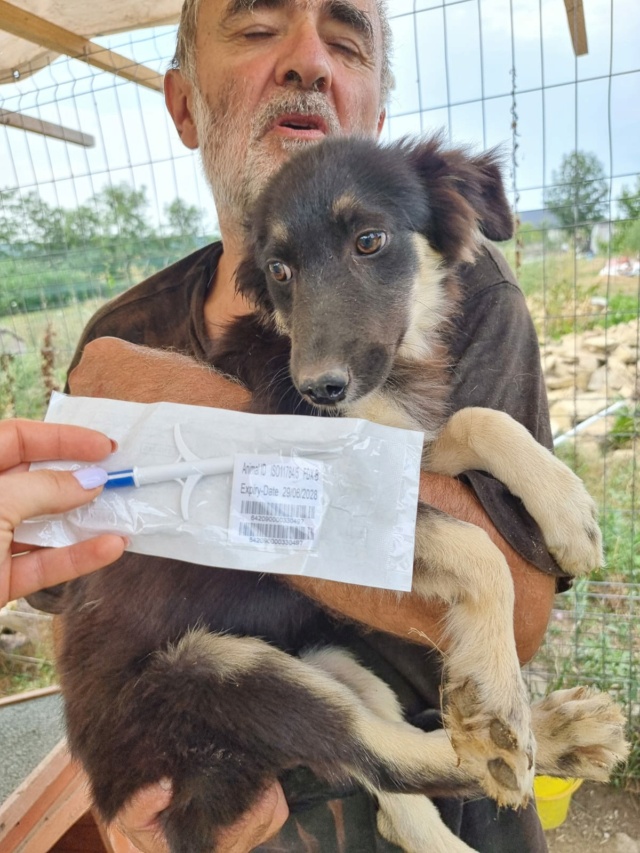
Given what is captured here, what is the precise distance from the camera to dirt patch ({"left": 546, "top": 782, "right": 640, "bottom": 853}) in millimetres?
3051

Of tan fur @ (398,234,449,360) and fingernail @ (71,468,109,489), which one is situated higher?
tan fur @ (398,234,449,360)

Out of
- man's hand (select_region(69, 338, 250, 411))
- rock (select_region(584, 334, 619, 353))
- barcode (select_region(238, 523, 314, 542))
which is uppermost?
man's hand (select_region(69, 338, 250, 411))

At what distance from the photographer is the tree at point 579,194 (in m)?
2.92

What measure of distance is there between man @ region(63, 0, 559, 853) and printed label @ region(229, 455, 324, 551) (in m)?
0.32

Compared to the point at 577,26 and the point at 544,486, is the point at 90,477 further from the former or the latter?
the point at 577,26

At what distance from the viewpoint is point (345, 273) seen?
4.85 ft

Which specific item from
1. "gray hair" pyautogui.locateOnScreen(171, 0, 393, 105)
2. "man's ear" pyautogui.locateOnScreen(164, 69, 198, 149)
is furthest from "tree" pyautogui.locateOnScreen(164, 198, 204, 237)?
"gray hair" pyautogui.locateOnScreen(171, 0, 393, 105)

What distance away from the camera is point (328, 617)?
→ 5.45 ft

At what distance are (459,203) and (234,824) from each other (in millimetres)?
1662

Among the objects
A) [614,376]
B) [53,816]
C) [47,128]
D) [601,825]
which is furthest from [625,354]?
[47,128]

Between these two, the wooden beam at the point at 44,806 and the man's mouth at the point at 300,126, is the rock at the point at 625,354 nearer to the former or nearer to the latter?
the man's mouth at the point at 300,126

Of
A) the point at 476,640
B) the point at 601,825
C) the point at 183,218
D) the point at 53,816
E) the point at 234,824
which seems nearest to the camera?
the point at 476,640

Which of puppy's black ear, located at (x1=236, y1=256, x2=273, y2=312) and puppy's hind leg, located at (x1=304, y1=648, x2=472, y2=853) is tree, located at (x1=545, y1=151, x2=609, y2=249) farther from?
puppy's hind leg, located at (x1=304, y1=648, x2=472, y2=853)

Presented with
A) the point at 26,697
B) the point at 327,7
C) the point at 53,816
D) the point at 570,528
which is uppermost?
the point at 327,7
